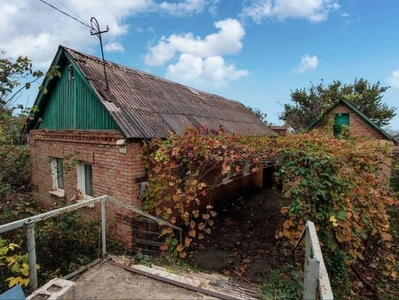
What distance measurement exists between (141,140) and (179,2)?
6.59m

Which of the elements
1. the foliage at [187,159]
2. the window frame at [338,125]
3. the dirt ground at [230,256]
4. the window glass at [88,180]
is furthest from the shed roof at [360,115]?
the window glass at [88,180]

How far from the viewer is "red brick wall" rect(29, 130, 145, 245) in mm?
5676

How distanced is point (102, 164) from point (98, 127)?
981 millimetres

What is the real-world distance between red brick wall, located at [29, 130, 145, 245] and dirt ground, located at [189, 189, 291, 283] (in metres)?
2.20

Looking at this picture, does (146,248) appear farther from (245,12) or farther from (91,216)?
(245,12)

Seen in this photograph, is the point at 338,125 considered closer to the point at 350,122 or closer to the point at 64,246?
the point at 350,122

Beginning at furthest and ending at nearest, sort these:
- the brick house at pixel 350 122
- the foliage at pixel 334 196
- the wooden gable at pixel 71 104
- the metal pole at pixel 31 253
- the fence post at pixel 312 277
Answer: the brick house at pixel 350 122, the wooden gable at pixel 71 104, the foliage at pixel 334 196, the metal pole at pixel 31 253, the fence post at pixel 312 277

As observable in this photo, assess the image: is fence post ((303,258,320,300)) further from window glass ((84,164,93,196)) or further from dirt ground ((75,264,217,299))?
window glass ((84,164,93,196))

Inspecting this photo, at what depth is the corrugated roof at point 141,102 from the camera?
5887mm

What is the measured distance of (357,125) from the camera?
1413cm

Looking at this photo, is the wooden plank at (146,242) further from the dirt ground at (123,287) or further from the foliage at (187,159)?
the dirt ground at (123,287)

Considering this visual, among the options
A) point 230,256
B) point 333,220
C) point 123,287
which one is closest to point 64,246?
point 123,287

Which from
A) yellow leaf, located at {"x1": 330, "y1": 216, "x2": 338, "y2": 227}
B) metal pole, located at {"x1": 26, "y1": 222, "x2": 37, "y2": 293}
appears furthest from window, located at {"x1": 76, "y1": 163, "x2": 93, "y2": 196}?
yellow leaf, located at {"x1": 330, "y1": 216, "x2": 338, "y2": 227}

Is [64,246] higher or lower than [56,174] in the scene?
lower
